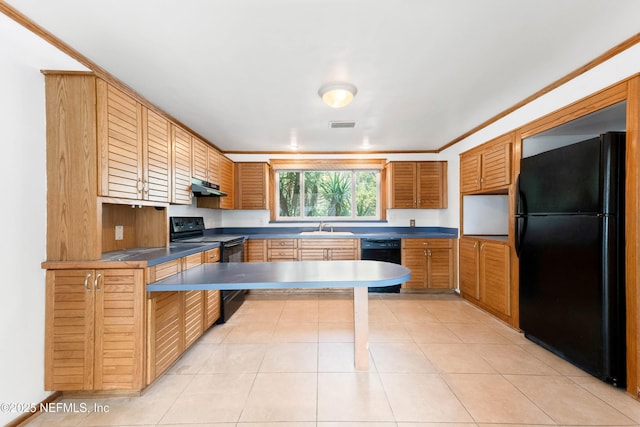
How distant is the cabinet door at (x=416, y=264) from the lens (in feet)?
12.8

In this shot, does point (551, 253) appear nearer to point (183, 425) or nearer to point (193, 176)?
point (183, 425)

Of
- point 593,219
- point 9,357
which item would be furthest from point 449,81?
point 9,357

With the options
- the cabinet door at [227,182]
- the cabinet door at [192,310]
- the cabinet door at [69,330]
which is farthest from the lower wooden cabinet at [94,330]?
the cabinet door at [227,182]

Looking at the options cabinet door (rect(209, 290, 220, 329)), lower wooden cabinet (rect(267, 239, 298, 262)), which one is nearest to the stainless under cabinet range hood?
cabinet door (rect(209, 290, 220, 329))

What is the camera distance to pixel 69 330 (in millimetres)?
1641

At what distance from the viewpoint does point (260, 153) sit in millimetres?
4363

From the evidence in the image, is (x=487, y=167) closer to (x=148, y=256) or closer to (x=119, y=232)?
(x=148, y=256)

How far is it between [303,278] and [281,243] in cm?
235

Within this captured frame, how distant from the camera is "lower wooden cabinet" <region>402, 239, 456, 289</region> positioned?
12.7 feet

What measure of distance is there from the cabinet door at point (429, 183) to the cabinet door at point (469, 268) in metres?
0.86

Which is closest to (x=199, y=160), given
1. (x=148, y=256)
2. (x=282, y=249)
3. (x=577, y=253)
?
(x=148, y=256)

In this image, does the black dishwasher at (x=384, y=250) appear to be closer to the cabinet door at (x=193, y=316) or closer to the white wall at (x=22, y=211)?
the cabinet door at (x=193, y=316)

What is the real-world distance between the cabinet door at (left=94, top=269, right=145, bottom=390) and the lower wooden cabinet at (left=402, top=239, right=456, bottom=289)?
3.33 meters

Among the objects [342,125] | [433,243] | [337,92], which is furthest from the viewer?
[433,243]
